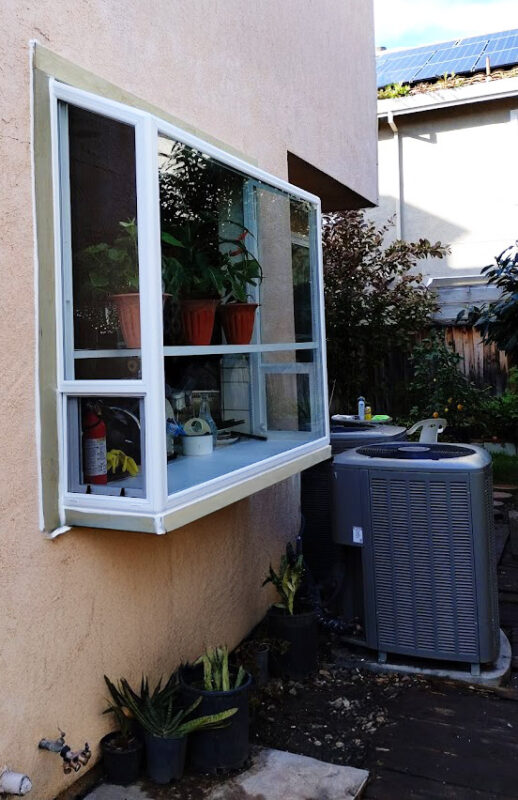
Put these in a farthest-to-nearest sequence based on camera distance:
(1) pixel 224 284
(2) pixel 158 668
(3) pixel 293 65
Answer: (3) pixel 293 65 < (1) pixel 224 284 < (2) pixel 158 668

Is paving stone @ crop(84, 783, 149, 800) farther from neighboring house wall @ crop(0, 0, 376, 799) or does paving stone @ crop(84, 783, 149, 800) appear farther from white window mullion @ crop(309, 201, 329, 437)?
white window mullion @ crop(309, 201, 329, 437)

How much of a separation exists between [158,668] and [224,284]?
1.81m

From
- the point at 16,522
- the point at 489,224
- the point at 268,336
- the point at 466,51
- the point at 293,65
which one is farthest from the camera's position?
the point at 466,51

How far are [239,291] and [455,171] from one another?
9.58 meters

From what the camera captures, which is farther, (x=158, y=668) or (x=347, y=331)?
(x=347, y=331)

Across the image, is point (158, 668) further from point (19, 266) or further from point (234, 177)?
point (234, 177)

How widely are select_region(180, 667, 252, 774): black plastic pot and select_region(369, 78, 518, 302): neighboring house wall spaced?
982 cm

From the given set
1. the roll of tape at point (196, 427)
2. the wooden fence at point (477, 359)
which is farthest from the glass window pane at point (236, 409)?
the wooden fence at point (477, 359)

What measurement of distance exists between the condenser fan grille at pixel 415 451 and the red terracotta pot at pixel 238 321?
0.99 m

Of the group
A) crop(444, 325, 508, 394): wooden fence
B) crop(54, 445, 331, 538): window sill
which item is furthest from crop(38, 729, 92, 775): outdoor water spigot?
crop(444, 325, 508, 394): wooden fence

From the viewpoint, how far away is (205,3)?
3.56 meters

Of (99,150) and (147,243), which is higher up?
(99,150)

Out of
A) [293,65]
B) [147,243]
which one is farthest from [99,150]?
[293,65]

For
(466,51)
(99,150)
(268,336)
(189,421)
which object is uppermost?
(466,51)
